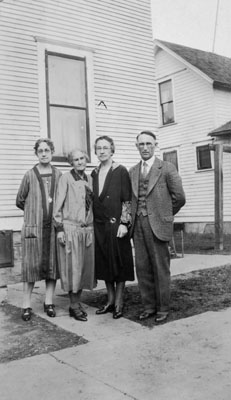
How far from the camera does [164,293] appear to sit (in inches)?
172

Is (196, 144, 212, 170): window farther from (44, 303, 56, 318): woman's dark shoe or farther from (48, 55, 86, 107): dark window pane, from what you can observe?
(44, 303, 56, 318): woman's dark shoe

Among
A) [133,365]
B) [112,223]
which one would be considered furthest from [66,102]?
Answer: [133,365]

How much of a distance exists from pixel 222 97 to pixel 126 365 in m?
14.9

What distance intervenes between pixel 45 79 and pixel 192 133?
10.4 metres

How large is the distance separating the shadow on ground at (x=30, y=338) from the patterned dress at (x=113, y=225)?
2.55 feet

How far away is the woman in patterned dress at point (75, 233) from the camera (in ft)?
14.4

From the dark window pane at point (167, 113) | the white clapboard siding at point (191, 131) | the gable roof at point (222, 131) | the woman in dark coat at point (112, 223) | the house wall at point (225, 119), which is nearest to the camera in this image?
the woman in dark coat at point (112, 223)

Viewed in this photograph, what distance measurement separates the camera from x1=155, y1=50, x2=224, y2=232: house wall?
54.0 feet

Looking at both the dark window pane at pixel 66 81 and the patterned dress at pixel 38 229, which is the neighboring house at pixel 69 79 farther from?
the patterned dress at pixel 38 229

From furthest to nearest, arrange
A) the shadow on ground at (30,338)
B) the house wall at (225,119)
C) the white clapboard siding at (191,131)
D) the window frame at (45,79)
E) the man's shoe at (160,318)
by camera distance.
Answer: the white clapboard siding at (191,131) < the house wall at (225,119) < the window frame at (45,79) < the man's shoe at (160,318) < the shadow on ground at (30,338)

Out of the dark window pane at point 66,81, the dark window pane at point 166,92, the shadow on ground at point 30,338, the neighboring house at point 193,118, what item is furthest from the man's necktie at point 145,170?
the dark window pane at point 166,92

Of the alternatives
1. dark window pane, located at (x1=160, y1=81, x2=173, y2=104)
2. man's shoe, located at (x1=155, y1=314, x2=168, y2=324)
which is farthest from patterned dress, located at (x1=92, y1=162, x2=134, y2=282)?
dark window pane, located at (x1=160, y1=81, x2=173, y2=104)

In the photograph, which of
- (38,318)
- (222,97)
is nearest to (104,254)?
(38,318)

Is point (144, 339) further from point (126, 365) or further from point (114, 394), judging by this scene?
point (114, 394)
